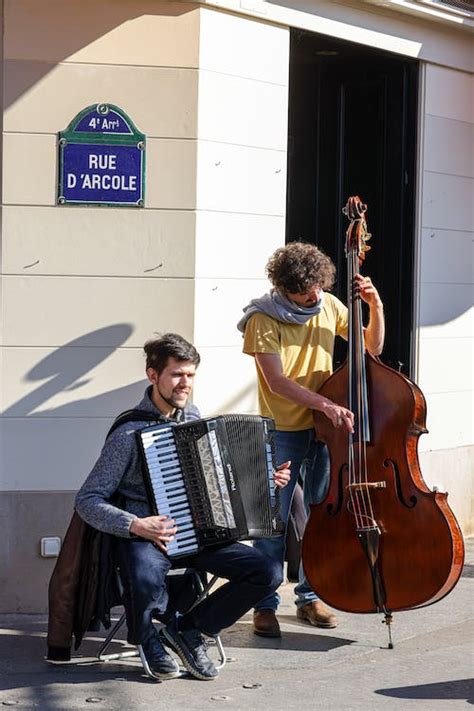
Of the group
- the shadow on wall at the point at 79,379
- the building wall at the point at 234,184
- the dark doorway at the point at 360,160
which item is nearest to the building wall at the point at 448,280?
the dark doorway at the point at 360,160

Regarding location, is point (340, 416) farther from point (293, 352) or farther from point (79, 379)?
point (79, 379)

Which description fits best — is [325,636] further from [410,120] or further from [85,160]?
[410,120]

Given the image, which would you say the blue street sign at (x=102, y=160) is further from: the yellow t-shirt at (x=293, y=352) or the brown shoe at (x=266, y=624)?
the brown shoe at (x=266, y=624)

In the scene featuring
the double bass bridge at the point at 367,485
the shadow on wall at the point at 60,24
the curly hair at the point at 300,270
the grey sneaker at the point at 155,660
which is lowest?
the grey sneaker at the point at 155,660

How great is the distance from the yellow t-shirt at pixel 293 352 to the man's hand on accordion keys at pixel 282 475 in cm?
40

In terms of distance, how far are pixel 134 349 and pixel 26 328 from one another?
50cm

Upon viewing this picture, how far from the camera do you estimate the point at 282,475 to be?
5352mm

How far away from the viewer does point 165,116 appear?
6.14 meters

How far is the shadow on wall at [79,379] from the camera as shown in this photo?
238 inches

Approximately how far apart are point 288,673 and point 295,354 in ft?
4.54

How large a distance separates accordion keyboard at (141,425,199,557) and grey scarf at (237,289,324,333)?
0.98 m

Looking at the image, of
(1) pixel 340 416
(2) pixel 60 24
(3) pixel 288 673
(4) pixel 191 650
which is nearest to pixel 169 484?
(4) pixel 191 650

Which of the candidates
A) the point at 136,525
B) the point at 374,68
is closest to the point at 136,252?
the point at 136,525

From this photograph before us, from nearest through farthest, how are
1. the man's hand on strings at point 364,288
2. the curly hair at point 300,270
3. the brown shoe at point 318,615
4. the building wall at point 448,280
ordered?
the man's hand on strings at point 364,288
the curly hair at point 300,270
the brown shoe at point 318,615
the building wall at point 448,280
